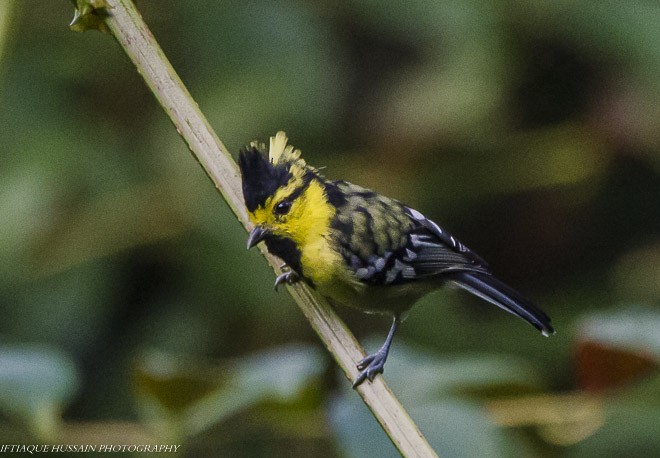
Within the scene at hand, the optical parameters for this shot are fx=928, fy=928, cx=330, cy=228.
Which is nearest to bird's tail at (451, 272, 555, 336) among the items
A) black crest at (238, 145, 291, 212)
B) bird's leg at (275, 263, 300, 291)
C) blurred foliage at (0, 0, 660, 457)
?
blurred foliage at (0, 0, 660, 457)

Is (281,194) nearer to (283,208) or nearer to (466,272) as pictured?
(283,208)

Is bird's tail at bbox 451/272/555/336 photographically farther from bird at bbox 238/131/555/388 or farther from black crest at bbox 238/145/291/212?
black crest at bbox 238/145/291/212

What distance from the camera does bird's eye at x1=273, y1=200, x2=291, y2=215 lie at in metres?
2.55

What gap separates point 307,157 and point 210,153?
1.99 m

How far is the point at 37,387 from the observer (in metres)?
1.72

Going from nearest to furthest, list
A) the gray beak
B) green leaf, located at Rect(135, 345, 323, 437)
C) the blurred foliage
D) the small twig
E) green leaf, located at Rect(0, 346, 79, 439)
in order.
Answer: the small twig → green leaf, located at Rect(0, 346, 79, 439) → green leaf, located at Rect(135, 345, 323, 437) → the gray beak → the blurred foliage

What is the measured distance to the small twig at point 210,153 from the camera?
5.17 ft

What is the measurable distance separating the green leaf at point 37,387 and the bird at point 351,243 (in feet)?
2.22

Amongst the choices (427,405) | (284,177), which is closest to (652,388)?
(427,405)

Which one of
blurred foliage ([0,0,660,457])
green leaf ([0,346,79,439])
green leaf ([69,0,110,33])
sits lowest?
green leaf ([0,346,79,439])

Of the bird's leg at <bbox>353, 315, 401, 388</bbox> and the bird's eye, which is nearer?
the bird's leg at <bbox>353, 315, 401, 388</bbox>

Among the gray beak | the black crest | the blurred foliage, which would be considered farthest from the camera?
the blurred foliage

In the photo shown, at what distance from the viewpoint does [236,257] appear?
3.45m

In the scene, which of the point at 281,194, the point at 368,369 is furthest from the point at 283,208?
the point at 368,369
